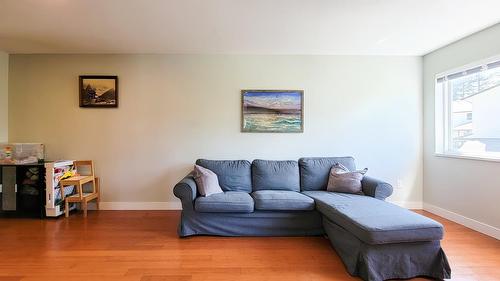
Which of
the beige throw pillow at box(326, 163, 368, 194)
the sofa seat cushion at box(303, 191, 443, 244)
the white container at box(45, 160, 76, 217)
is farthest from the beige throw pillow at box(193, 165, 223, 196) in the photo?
the white container at box(45, 160, 76, 217)

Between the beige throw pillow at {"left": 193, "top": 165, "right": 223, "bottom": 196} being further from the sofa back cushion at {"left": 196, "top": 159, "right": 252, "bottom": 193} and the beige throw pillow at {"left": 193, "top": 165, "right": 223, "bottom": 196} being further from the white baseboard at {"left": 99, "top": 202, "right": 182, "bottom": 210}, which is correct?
the white baseboard at {"left": 99, "top": 202, "right": 182, "bottom": 210}

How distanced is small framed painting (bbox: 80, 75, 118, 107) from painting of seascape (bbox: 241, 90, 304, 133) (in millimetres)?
1975

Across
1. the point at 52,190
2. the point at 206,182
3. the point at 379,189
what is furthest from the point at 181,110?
the point at 379,189

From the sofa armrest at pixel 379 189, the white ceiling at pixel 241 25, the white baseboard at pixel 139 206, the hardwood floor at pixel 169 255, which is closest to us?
the hardwood floor at pixel 169 255

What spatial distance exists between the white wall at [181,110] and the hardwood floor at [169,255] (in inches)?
41.6

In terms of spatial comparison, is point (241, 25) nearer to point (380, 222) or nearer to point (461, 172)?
point (380, 222)

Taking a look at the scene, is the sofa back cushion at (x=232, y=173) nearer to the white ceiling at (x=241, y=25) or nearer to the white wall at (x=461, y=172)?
the white ceiling at (x=241, y=25)

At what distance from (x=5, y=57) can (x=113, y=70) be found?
163 centimetres

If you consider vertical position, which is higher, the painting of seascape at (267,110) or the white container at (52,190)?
the painting of seascape at (267,110)

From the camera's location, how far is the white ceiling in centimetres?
269

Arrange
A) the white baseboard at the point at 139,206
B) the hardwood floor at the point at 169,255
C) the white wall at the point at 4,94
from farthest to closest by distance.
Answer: the white baseboard at the point at 139,206, the white wall at the point at 4,94, the hardwood floor at the point at 169,255

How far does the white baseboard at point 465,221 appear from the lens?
311cm

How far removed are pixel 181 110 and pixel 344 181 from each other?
2577mm

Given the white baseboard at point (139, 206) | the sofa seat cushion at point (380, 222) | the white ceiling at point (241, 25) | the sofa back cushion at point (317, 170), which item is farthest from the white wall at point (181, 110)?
the sofa seat cushion at point (380, 222)
